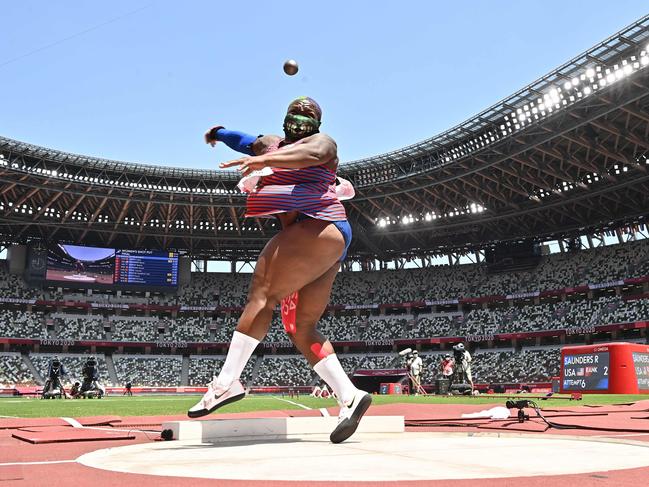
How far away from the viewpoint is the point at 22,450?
417cm

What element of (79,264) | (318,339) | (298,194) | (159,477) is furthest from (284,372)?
(159,477)

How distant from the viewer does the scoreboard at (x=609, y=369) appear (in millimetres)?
A: 20828

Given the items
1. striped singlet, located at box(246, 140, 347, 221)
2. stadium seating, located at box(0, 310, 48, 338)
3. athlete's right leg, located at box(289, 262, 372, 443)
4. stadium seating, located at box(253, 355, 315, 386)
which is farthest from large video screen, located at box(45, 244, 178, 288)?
striped singlet, located at box(246, 140, 347, 221)

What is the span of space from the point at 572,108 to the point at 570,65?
222 centimetres

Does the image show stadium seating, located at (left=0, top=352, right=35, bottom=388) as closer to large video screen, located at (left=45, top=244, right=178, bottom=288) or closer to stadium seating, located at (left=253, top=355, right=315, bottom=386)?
large video screen, located at (left=45, top=244, right=178, bottom=288)

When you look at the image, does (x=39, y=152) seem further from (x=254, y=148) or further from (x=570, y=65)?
(x=254, y=148)

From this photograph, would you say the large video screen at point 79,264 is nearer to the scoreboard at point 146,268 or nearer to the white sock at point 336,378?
the scoreboard at point 146,268

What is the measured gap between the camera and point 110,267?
54.1 m

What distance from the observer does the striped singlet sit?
4.66 metres

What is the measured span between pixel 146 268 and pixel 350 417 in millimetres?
53392

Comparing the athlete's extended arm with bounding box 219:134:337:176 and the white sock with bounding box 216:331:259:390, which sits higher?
the athlete's extended arm with bounding box 219:134:337:176

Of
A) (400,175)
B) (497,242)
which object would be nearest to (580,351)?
(400,175)

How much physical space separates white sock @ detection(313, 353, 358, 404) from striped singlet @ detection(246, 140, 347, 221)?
46.9 inches

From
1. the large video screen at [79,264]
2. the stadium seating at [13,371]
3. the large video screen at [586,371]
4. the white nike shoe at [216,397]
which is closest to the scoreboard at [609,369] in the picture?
the large video screen at [586,371]
